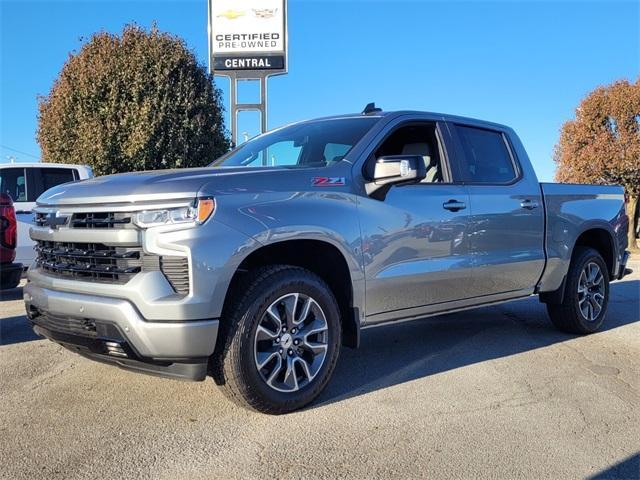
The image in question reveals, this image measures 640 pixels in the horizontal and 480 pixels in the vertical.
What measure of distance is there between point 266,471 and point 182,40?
16091 mm

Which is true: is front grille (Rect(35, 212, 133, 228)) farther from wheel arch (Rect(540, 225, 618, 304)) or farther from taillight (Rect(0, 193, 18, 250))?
wheel arch (Rect(540, 225, 618, 304))

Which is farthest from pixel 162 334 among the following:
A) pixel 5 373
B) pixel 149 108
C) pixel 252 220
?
pixel 149 108

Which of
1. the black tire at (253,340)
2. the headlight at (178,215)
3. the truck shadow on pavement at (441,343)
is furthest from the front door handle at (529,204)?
the headlight at (178,215)

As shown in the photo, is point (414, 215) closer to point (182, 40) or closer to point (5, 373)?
point (5, 373)

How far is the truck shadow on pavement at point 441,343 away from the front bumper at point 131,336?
0.99 meters

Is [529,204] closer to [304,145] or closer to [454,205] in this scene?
[454,205]

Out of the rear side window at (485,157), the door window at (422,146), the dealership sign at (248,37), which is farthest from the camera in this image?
the dealership sign at (248,37)

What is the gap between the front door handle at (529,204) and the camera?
5264 mm

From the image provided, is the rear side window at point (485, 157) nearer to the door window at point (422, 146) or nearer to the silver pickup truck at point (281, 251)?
the silver pickup truck at point (281, 251)

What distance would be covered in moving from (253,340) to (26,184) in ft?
23.3

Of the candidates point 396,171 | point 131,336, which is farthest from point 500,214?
point 131,336

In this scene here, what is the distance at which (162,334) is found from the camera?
10.3 feet

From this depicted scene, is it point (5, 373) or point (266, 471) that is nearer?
point (266, 471)

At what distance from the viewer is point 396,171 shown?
3.94 meters
